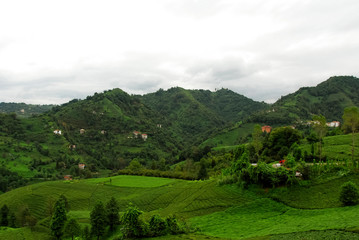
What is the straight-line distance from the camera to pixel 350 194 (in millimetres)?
35531

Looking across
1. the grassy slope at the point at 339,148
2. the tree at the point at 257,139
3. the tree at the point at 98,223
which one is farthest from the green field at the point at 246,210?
the tree at the point at 257,139

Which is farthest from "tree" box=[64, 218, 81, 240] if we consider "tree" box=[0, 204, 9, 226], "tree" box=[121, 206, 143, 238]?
"tree" box=[0, 204, 9, 226]

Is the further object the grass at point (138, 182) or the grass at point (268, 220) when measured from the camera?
the grass at point (138, 182)

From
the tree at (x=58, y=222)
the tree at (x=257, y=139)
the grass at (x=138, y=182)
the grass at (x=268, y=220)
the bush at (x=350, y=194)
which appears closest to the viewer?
the grass at (x=268, y=220)

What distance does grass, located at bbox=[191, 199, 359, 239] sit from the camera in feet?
96.5

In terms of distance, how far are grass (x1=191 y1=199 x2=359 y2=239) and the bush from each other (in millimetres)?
1945

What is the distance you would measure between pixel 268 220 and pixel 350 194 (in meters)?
12.6

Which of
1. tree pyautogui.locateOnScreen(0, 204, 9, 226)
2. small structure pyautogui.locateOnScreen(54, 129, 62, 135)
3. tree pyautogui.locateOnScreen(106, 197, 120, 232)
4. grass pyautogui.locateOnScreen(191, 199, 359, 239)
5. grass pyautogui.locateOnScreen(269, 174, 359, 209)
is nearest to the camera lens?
grass pyautogui.locateOnScreen(191, 199, 359, 239)

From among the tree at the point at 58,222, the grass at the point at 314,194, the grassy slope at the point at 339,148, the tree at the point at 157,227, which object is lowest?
the tree at the point at 58,222

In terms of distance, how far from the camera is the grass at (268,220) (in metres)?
29.4

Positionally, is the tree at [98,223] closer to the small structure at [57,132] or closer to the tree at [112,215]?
the tree at [112,215]

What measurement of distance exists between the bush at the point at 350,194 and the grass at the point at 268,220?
195 centimetres

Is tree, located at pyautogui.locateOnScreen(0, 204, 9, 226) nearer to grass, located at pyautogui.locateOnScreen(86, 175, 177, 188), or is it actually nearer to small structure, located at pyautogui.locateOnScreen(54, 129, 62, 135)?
grass, located at pyautogui.locateOnScreen(86, 175, 177, 188)

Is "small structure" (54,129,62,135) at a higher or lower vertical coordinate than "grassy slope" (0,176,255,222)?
higher
